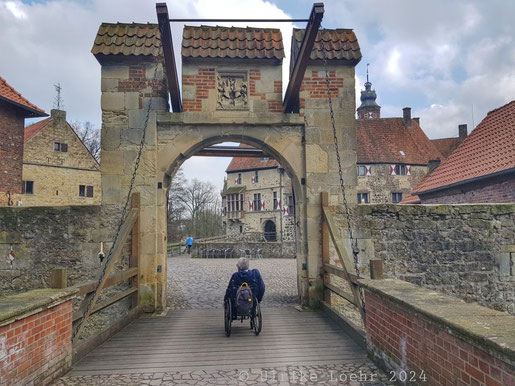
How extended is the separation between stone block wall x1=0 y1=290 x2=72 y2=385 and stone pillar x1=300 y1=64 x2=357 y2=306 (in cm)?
427

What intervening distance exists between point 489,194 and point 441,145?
27332 millimetres

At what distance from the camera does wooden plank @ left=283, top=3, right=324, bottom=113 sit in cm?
530

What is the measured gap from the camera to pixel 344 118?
7.37 meters

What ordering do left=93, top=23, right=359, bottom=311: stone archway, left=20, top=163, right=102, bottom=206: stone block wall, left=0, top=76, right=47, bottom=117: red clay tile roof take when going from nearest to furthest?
left=93, top=23, right=359, bottom=311: stone archway
left=0, top=76, right=47, bottom=117: red clay tile roof
left=20, top=163, right=102, bottom=206: stone block wall

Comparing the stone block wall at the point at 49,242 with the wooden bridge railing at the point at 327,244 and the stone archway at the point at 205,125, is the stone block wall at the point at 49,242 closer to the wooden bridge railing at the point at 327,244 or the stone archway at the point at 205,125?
the stone archway at the point at 205,125

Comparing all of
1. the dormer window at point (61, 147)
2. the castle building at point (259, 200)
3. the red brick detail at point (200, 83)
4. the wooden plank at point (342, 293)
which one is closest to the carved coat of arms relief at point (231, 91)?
the red brick detail at point (200, 83)

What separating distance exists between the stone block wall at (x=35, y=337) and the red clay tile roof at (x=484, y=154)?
11279 millimetres

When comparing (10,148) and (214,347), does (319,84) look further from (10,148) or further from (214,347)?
(10,148)

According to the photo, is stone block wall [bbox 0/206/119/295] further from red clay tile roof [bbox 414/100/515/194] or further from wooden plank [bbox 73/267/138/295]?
red clay tile roof [bbox 414/100/515/194]

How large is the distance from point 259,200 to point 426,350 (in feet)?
117

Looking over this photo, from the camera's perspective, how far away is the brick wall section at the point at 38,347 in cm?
310

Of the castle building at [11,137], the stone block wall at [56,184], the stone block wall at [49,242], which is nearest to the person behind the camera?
the stone block wall at [49,242]

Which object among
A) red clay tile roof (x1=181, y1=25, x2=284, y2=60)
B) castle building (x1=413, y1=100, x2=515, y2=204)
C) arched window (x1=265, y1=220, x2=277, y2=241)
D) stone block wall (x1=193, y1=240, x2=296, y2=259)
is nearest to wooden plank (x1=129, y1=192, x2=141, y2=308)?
red clay tile roof (x1=181, y1=25, x2=284, y2=60)

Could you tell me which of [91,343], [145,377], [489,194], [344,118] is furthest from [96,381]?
[489,194]
